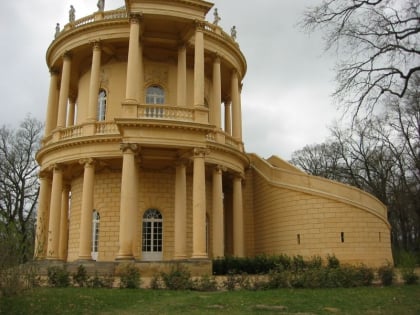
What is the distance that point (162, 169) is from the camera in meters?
26.2

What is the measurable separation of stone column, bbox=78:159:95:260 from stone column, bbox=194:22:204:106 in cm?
660

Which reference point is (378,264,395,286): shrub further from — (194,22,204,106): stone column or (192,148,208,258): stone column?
(194,22,204,106): stone column

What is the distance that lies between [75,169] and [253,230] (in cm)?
1191

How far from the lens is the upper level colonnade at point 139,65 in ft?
75.9

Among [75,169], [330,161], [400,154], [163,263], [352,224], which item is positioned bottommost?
[163,263]

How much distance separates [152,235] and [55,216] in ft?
18.0

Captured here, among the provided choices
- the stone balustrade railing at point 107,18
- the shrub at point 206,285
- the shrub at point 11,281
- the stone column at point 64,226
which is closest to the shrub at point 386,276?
the shrub at point 206,285

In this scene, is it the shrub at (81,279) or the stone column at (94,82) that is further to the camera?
the stone column at (94,82)

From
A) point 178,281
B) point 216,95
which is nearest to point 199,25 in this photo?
point 216,95

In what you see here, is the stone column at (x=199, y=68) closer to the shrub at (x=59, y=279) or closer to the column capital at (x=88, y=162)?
the column capital at (x=88, y=162)

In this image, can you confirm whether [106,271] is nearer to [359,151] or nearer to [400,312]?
[400,312]

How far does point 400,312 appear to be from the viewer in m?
11.3

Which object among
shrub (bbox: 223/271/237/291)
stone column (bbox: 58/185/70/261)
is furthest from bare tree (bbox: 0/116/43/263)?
shrub (bbox: 223/271/237/291)

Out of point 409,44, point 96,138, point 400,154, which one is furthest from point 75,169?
point 400,154
